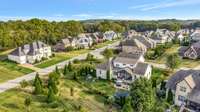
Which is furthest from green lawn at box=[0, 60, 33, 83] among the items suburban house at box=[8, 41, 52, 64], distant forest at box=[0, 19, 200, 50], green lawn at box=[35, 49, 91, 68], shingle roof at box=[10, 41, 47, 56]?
distant forest at box=[0, 19, 200, 50]

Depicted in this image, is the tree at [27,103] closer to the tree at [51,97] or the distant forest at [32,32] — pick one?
the tree at [51,97]

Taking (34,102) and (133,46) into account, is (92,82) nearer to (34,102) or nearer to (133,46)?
(34,102)

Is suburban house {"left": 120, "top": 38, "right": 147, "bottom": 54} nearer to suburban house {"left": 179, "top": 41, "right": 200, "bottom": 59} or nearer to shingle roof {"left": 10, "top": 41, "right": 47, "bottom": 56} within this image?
suburban house {"left": 179, "top": 41, "right": 200, "bottom": 59}

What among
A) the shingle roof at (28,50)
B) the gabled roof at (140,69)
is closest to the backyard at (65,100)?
the gabled roof at (140,69)

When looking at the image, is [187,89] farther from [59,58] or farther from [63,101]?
[59,58]

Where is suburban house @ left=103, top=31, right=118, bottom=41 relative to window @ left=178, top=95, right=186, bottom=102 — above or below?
above

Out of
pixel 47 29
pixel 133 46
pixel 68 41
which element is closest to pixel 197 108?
pixel 133 46

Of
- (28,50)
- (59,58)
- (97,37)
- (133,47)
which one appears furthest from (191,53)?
(97,37)
